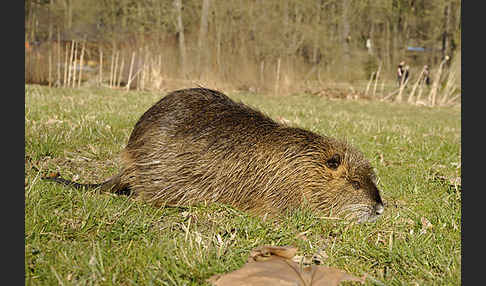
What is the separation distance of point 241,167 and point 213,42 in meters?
14.0

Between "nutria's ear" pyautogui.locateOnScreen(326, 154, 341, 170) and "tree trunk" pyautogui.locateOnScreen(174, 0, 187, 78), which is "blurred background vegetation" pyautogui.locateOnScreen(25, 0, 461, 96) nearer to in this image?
"tree trunk" pyautogui.locateOnScreen(174, 0, 187, 78)

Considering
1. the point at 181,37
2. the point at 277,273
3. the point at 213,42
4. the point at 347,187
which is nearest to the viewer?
the point at 277,273

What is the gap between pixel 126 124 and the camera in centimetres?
511

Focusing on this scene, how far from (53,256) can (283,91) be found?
14.2 metres

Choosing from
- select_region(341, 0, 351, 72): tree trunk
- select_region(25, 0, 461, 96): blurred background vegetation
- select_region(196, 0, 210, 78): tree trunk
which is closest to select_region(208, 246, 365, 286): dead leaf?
select_region(25, 0, 461, 96): blurred background vegetation

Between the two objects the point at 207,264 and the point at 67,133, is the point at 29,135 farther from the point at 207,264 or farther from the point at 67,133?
the point at 207,264

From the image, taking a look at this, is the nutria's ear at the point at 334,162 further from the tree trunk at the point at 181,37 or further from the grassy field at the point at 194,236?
the tree trunk at the point at 181,37

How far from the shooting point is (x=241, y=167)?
2.64 meters

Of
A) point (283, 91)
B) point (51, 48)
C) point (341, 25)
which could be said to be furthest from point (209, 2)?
point (341, 25)

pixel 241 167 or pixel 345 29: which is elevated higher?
pixel 345 29

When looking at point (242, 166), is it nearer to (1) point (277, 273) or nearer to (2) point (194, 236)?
(2) point (194, 236)

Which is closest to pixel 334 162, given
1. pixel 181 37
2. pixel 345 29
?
pixel 181 37

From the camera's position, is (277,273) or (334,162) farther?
(334,162)

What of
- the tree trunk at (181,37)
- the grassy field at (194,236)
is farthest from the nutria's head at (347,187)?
the tree trunk at (181,37)
